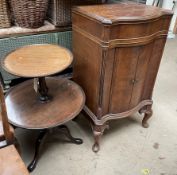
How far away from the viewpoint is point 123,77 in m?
1.35

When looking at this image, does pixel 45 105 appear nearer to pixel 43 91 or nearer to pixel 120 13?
pixel 43 91

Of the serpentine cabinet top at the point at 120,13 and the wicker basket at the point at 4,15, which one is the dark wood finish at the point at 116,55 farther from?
the wicker basket at the point at 4,15

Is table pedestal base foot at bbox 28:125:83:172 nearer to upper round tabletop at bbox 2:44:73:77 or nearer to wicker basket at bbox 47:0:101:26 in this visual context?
upper round tabletop at bbox 2:44:73:77

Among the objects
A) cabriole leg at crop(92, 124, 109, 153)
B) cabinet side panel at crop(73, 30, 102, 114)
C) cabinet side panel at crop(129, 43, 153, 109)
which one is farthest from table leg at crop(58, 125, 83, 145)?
cabinet side panel at crop(129, 43, 153, 109)

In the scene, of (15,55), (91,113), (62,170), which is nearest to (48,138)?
(62,170)

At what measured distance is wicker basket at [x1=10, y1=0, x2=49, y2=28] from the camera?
1.45m

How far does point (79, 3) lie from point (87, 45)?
1.70 ft

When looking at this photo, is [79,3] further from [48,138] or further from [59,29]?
[48,138]

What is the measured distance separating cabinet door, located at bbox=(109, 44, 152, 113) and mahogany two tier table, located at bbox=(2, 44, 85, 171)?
9.6 inches

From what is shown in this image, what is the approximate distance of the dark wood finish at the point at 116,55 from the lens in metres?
1.17

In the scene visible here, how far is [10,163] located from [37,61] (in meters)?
0.59

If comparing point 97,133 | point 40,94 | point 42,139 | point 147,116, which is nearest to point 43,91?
point 40,94

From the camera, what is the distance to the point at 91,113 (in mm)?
1497

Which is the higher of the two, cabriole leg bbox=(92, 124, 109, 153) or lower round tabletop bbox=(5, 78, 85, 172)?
lower round tabletop bbox=(5, 78, 85, 172)
